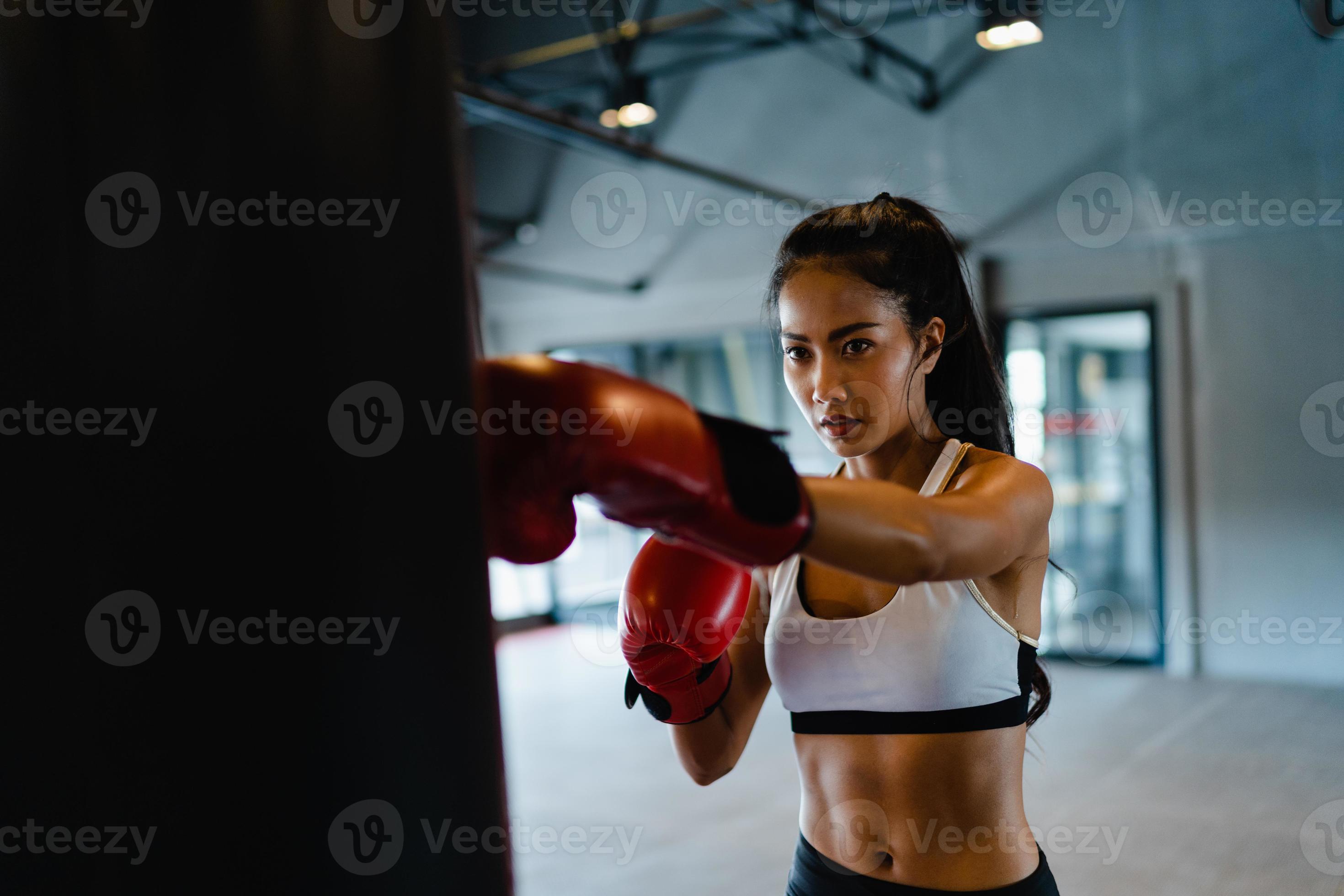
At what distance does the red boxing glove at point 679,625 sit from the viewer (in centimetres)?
118

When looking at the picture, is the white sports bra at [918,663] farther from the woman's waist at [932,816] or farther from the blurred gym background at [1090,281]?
the blurred gym background at [1090,281]

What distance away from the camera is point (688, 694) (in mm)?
1284

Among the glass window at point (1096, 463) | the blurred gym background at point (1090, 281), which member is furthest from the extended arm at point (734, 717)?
Answer: the glass window at point (1096, 463)

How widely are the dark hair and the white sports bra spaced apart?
90 millimetres

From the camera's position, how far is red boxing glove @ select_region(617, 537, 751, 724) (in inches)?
46.6

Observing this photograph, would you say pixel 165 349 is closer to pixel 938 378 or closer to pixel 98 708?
pixel 98 708

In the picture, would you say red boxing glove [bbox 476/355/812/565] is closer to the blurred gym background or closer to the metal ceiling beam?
the blurred gym background

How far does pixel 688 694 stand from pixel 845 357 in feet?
1.53

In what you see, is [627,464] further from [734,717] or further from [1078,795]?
[1078,795]

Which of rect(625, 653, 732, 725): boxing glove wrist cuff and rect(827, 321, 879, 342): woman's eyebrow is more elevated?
rect(827, 321, 879, 342): woman's eyebrow

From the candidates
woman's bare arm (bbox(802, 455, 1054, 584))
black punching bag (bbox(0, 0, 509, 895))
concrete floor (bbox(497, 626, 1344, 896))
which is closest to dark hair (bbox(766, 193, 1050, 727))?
woman's bare arm (bbox(802, 455, 1054, 584))

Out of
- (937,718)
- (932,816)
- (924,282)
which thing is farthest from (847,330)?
(932,816)

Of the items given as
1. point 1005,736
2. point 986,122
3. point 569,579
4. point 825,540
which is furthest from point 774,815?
point 569,579

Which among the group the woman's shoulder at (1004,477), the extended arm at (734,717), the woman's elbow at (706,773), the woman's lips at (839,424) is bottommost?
the woman's elbow at (706,773)
